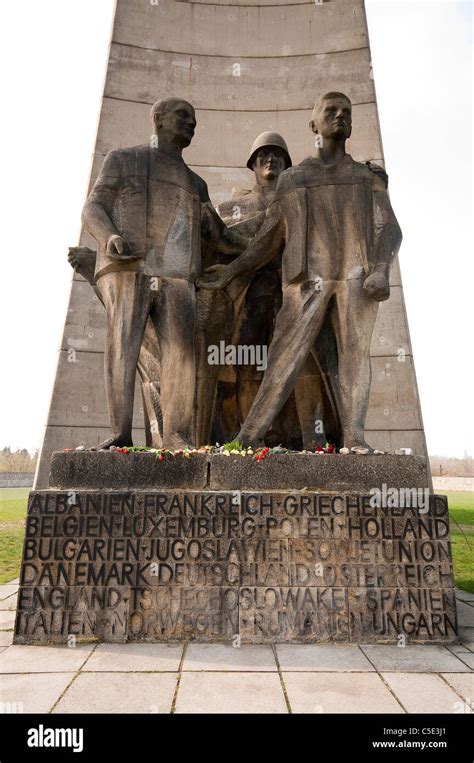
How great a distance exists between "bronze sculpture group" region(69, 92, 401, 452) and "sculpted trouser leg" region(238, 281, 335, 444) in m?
0.01

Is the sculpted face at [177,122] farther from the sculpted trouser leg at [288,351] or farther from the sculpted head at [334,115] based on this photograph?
the sculpted trouser leg at [288,351]

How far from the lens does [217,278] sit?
17.9 ft

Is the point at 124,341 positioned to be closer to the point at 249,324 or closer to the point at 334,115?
the point at 249,324

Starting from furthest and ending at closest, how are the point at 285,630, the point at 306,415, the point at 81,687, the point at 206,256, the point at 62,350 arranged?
the point at 62,350 < the point at 206,256 < the point at 306,415 < the point at 285,630 < the point at 81,687

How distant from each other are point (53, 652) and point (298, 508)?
80.7 inches

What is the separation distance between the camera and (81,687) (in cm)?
310

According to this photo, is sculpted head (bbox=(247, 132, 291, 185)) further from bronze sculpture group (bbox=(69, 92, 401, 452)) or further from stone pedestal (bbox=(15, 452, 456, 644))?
stone pedestal (bbox=(15, 452, 456, 644))

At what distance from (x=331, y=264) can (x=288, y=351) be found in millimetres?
909

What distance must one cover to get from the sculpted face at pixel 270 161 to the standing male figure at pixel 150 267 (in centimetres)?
132

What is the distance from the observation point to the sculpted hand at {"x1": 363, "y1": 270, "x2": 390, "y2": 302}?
482 centimetres

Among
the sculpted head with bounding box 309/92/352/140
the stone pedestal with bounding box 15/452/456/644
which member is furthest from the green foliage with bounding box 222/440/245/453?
the sculpted head with bounding box 309/92/352/140

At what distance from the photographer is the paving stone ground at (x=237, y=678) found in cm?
289

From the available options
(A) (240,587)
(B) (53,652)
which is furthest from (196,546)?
(B) (53,652)
